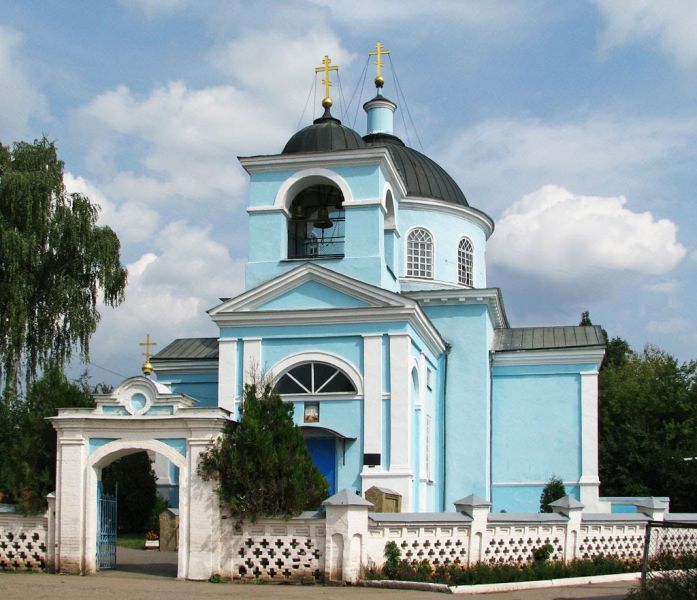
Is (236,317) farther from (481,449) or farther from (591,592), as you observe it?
(591,592)

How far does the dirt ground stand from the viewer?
11891mm

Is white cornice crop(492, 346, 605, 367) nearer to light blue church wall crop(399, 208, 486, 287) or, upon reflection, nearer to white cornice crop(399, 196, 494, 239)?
light blue church wall crop(399, 208, 486, 287)

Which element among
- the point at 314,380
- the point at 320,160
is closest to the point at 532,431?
the point at 314,380

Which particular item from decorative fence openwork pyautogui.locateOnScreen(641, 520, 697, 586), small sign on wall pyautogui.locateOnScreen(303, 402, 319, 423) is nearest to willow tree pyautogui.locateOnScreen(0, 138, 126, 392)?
small sign on wall pyautogui.locateOnScreen(303, 402, 319, 423)

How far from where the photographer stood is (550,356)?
24125 mm

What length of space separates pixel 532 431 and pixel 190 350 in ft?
28.6

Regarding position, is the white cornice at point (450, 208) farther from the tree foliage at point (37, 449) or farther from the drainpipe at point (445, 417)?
the tree foliage at point (37, 449)

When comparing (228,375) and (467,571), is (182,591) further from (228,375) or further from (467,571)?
(228,375)

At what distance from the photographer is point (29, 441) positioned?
607 inches

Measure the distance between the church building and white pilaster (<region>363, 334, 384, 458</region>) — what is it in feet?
0.09

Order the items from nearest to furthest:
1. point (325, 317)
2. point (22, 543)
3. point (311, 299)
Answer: point (22, 543)
point (325, 317)
point (311, 299)

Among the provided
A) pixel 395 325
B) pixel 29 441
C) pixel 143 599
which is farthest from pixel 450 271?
pixel 143 599

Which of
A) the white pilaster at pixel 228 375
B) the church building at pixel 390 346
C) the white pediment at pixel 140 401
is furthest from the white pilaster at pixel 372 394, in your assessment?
the white pediment at pixel 140 401

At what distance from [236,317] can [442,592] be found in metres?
8.83
